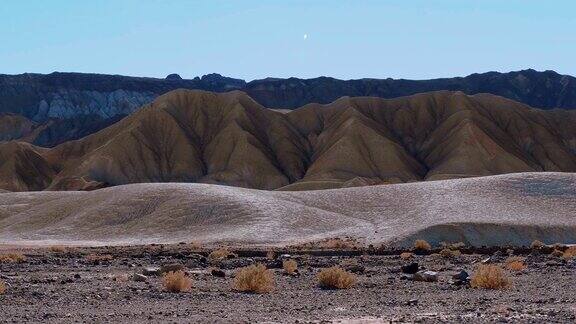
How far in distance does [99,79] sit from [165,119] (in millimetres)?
67948

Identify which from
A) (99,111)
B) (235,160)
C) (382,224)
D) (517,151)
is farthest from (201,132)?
(382,224)

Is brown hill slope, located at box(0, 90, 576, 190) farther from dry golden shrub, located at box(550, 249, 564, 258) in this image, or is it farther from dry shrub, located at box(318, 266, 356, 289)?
dry shrub, located at box(318, 266, 356, 289)

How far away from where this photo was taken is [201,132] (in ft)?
439

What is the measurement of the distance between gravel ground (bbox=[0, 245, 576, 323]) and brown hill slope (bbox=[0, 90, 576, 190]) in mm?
79471

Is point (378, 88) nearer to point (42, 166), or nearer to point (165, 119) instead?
point (165, 119)

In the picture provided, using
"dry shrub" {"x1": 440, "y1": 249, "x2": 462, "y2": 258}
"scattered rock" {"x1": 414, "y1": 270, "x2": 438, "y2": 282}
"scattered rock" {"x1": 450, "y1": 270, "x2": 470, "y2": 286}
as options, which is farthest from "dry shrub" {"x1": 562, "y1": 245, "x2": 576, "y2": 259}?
"scattered rock" {"x1": 450, "y1": 270, "x2": 470, "y2": 286}

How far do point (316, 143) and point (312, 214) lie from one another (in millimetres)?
76251

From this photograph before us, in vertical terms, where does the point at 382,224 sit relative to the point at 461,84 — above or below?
below

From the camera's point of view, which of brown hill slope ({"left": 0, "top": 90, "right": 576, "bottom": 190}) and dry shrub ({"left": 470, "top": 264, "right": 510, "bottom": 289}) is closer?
dry shrub ({"left": 470, "top": 264, "right": 510, "bottom": 289})

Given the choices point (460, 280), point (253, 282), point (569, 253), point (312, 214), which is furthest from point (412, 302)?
point (312, 214)

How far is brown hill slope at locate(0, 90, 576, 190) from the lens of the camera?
118m

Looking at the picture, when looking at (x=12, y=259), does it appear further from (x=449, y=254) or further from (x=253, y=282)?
(x=449, y=254)

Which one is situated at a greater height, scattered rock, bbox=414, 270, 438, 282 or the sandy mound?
scattered rock, bbox=414, 270, 438, 282

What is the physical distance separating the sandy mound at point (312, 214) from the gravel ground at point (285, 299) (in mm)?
22298
